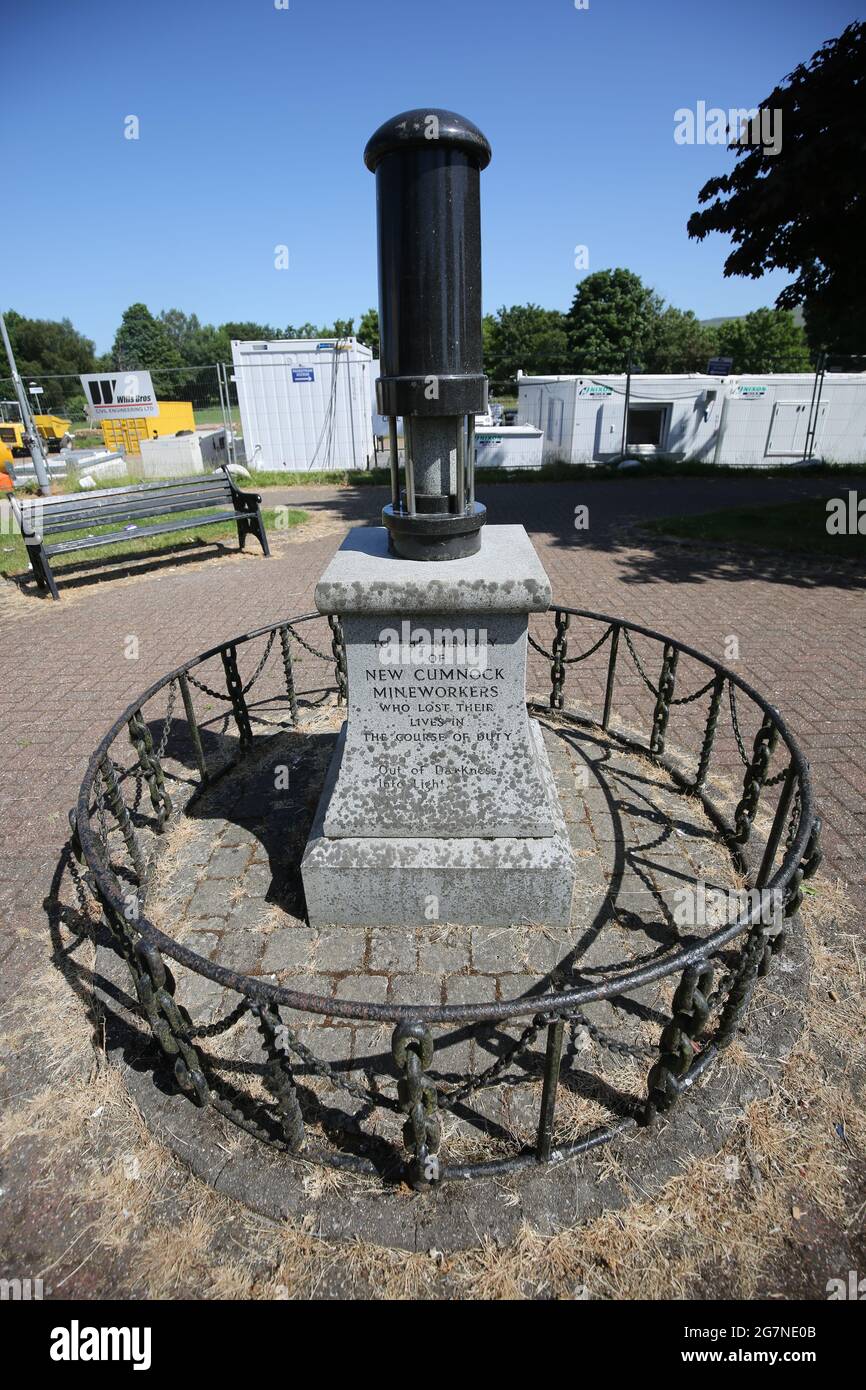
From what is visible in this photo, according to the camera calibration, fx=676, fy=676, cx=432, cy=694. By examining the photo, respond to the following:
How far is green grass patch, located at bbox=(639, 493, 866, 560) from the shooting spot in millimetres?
11117

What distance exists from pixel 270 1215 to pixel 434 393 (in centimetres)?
328

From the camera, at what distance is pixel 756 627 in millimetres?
7867

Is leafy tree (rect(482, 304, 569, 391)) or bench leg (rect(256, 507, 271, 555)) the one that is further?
leafy tree (rect(482, 304, 569, 391))

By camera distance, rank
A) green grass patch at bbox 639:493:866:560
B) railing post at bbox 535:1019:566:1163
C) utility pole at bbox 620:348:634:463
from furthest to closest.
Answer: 1. utility pole at bbox 620:348:634:463
2. green grass patch at bbox 639:493:866:560
3. railing post at bbox 535:1019:566:1163


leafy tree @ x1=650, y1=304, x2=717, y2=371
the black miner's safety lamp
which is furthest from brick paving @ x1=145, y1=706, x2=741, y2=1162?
leafy tree @ x1=650, y1=304, x2=717, y2=371

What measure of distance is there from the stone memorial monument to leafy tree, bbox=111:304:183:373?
77.5 m

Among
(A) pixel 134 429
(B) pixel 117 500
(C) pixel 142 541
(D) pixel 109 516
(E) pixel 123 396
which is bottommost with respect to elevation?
(C) pixel 142 541

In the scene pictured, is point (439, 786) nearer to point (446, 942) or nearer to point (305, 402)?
point (446, 942)

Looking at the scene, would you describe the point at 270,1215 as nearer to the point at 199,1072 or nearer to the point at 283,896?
the point at 199,1072

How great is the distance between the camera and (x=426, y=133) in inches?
106

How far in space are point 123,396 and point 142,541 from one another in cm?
1953

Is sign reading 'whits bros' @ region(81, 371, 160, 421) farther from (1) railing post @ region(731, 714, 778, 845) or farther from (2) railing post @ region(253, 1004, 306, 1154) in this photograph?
(2) railing post @ region(253, 1004, 306, 1154)

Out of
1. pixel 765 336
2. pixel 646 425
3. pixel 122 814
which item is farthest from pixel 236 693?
pixel 765 336

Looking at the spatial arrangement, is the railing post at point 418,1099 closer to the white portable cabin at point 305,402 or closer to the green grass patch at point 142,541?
the green grass patch at point 142,541
